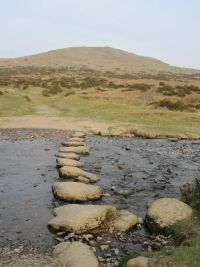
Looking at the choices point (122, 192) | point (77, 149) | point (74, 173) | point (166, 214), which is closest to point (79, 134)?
point (77, 149)

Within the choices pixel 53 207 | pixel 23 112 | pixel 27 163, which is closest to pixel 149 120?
pixel 23 112

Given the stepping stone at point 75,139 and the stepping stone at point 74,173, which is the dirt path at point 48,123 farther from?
the stepping stone at point 74,173

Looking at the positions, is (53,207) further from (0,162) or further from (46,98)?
(46,98)

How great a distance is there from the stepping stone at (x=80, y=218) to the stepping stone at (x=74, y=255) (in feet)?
3.22

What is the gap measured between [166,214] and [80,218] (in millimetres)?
2259

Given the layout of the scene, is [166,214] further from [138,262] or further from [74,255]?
[74,255]

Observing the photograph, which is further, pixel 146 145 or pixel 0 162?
pixel 146 145

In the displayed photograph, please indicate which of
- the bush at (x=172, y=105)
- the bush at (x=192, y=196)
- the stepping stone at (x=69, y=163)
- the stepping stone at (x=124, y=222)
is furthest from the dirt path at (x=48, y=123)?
the stepping stone at (x=124, y=222)

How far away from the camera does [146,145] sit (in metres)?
23.8

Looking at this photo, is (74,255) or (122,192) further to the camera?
(122,192)

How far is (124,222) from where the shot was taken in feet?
36.5

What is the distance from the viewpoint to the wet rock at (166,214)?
11.0 m

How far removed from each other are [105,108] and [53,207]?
85.5 feet

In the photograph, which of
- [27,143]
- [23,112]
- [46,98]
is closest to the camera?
[27,143]
